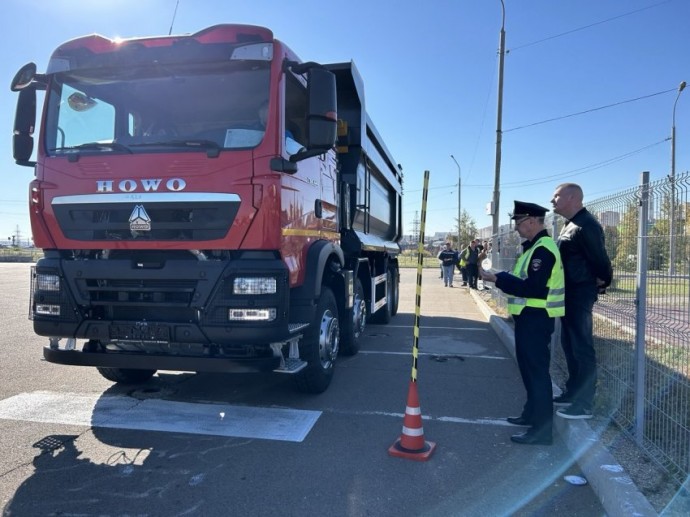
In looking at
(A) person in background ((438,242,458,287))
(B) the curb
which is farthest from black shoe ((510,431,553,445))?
(A) person in background ((438,242,458,287))

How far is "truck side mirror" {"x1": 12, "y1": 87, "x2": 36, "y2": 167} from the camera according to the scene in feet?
15.4

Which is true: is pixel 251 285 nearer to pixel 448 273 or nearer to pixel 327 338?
pixel 327 338

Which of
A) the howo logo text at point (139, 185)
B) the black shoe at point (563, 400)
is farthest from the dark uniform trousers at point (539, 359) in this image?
the howo logo text at point (139, 185)

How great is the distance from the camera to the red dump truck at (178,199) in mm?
4051

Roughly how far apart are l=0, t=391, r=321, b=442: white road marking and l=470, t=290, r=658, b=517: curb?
2097mm

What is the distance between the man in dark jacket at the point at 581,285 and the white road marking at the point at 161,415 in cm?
233

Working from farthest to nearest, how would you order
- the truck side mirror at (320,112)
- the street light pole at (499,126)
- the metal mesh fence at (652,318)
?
the street light pole at (499,126) < the truck side mirror at (320,112) < the metal mesh fence at (652,318)

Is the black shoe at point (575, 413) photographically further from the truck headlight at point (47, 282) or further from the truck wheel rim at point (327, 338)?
the truck headlight at point (47, 282)

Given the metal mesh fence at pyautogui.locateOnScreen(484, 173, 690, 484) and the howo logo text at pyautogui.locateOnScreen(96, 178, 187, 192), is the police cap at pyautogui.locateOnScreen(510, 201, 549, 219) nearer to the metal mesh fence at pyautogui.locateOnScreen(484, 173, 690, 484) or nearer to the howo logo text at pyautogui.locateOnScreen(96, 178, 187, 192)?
the metal mesh fence at pyautogui.locateOnScreen(484, 173, 690, 484)

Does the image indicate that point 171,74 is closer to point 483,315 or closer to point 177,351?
point 177,351

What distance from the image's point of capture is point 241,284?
3980 millimetres

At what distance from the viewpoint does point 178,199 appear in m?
4.08

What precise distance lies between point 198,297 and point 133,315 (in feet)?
2.11

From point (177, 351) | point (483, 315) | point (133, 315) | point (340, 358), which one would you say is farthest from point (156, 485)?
point (483, 315)
